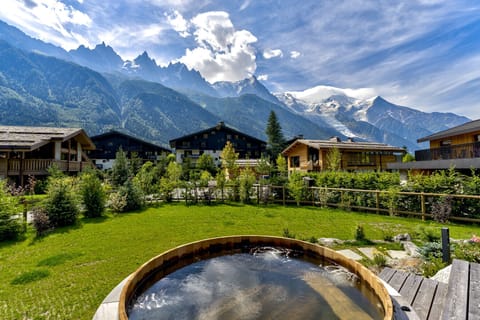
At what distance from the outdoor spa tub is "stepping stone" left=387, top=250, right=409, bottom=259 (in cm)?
227

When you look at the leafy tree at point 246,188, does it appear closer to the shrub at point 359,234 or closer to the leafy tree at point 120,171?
the shrub at point 359,234

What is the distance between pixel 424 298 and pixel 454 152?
14.3 m

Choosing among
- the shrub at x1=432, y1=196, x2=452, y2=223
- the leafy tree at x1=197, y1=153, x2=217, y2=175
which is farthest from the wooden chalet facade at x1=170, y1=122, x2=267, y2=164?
the shrub at x1=432, y1=196, x2=452, y2=223

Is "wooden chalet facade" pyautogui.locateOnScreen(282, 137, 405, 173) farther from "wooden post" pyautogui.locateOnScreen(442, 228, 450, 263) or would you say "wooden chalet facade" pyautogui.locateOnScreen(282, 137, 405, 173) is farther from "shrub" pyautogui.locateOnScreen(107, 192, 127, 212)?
"wooden post" pyautogui.locateOnScreen(442, 228, 450, 263)

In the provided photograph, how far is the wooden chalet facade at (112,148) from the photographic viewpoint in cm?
3875

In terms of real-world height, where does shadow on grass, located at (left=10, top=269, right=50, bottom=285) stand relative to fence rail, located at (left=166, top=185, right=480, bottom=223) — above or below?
below

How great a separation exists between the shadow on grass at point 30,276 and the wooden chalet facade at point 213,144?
3449cm

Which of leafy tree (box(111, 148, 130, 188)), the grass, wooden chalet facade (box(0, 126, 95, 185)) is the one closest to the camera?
the grass

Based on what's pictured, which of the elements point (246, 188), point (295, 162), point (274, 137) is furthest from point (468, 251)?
point (274, 137)

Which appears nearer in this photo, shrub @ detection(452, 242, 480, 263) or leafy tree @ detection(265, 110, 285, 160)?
shrub @ detection(452, 242, 480, 263)

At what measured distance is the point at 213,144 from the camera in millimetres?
41250

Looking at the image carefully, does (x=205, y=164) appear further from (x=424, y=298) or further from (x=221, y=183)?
(x=424, y=298)

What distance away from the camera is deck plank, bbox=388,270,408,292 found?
2.94 metres

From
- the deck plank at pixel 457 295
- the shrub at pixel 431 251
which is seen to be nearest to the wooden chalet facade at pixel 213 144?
the shrub at pixel 431 251
